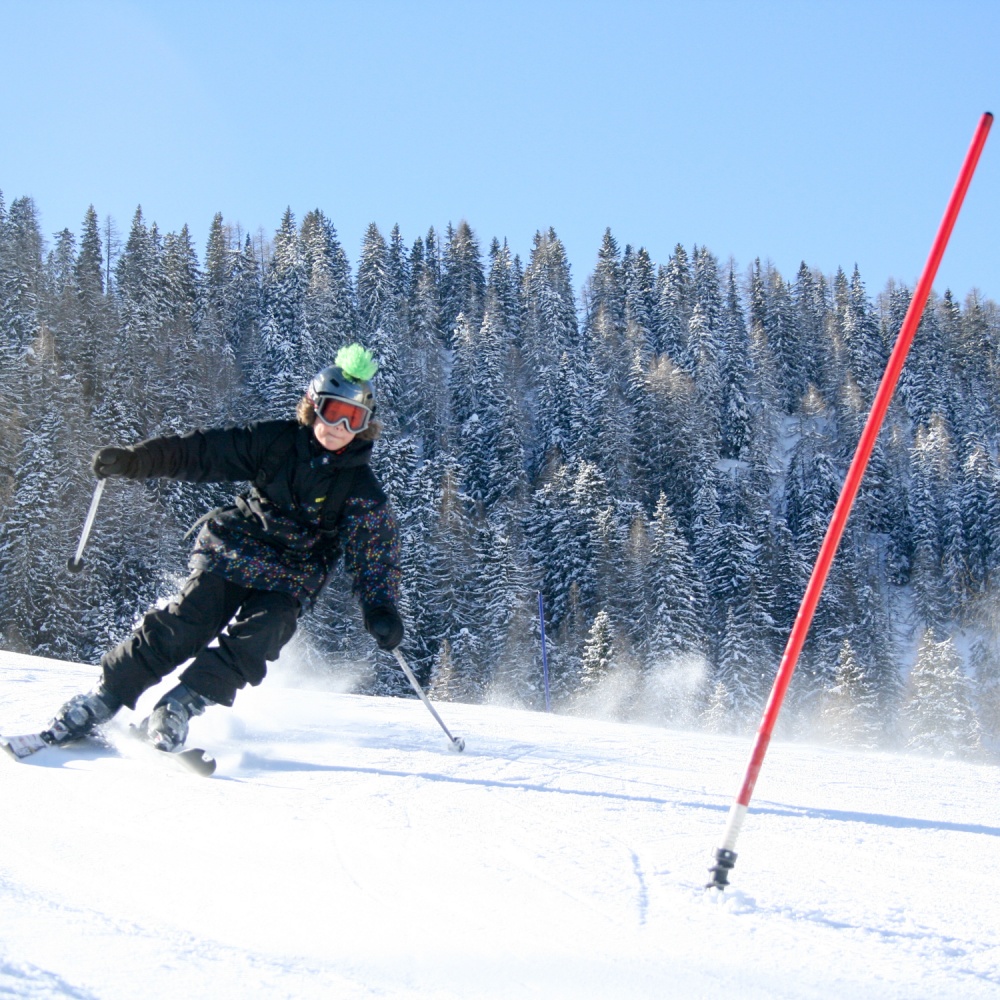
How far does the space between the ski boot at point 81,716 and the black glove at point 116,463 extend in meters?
0.92

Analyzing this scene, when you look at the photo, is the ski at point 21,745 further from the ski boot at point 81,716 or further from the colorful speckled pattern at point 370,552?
the colorful speckled pattern at point 370,552

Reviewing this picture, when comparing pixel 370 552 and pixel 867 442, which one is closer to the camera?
pixel 867 442

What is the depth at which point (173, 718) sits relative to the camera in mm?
3570

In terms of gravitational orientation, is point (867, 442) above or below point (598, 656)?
above

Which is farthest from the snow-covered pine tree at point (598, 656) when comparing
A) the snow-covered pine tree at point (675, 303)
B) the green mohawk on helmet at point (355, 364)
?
the snow-covered pine tree at point (675, 303)

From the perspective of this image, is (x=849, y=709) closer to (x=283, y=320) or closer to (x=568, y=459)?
(x=568, y=459)

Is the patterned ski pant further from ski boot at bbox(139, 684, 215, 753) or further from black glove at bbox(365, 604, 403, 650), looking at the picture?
black glove at bbox(365, 604, 403, 650)

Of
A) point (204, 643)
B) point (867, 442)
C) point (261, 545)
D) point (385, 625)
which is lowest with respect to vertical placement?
point (204, 643)

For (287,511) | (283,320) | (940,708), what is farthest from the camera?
(283,320)

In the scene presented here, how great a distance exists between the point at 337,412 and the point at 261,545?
2.29ft

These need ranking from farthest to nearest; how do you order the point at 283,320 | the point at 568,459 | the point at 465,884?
the point at 283,320 < the point at 568,459 < the point at 465,884

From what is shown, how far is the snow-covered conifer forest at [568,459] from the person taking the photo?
136ft

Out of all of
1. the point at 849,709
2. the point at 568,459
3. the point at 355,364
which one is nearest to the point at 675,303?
the point at 568,459

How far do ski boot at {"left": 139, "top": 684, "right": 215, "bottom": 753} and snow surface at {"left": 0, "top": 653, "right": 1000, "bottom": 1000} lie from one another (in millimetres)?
221
